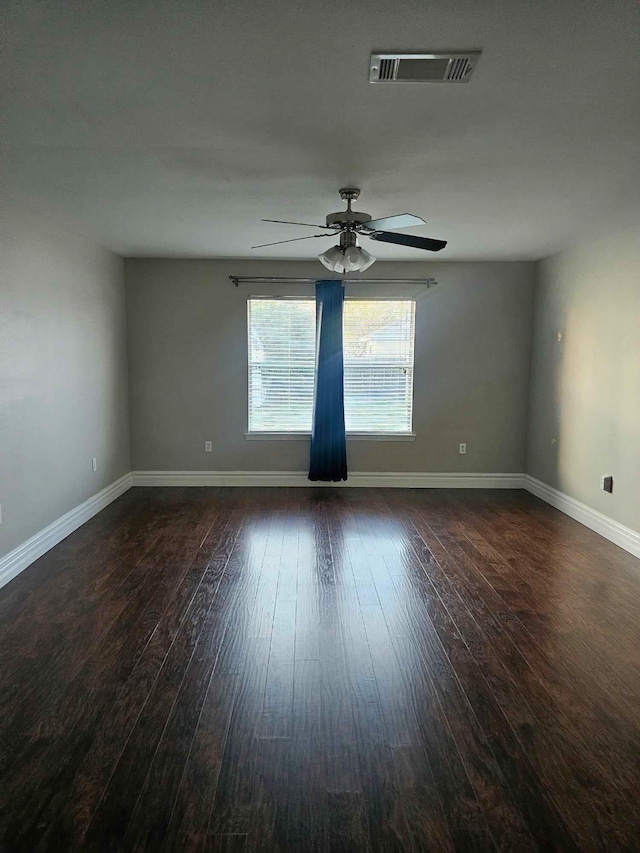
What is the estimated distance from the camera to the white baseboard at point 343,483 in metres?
5.64

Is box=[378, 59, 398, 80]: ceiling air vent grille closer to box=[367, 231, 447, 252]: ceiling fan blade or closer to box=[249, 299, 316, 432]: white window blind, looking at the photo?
box=[367, 231, 447, 252]: ceiling fan blade

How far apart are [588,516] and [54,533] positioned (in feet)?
14.0

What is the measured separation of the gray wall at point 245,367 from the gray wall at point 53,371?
380 mm

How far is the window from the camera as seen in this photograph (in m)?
5.52

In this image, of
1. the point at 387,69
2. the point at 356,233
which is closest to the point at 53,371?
the point at 356,233

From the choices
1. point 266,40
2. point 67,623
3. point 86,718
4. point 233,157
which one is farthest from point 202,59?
point 67,623

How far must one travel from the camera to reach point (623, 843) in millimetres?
1522

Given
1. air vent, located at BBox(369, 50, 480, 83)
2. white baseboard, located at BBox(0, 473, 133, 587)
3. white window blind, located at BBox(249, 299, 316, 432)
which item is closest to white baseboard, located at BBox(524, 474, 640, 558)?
white window blind, located at BBox(249, 299, 316, 432)

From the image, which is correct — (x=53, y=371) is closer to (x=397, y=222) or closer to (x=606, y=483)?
(x=397, y=222)

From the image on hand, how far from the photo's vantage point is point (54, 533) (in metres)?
3.90

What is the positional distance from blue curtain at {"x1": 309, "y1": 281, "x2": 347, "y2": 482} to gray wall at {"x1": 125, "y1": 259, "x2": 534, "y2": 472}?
0.19 meters

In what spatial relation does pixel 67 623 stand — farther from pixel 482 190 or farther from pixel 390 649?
pixel 482 190

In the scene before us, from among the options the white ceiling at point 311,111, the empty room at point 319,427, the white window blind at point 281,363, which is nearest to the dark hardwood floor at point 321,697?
the empty room at point 319,427

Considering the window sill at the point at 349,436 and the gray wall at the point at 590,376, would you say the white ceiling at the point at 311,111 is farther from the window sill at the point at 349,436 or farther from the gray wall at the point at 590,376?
the window sill at the point at 349,436
